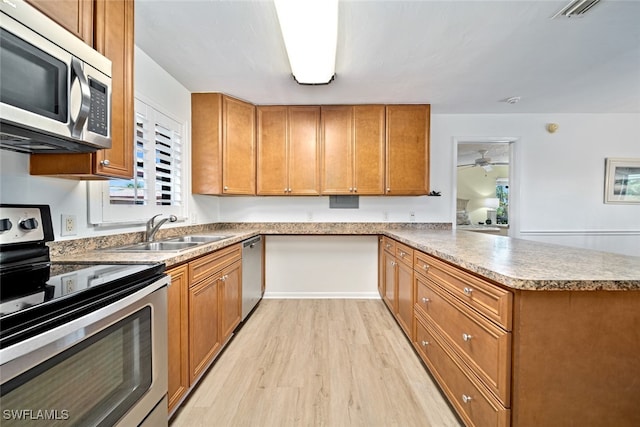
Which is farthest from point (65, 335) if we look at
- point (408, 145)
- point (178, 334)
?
point (408, 145)

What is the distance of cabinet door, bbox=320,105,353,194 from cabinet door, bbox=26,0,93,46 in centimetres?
219

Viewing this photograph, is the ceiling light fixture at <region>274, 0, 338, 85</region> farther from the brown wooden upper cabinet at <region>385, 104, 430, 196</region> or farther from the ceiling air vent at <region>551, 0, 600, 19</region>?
the ceiling air vent at <region>551, 0, 600, 19</region>

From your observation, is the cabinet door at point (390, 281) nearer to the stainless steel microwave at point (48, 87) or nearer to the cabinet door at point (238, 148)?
the cabinet door at point (238, 148)

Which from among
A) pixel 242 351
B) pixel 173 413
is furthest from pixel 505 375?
pixel 242 351

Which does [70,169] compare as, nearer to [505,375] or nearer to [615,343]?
[505,375]

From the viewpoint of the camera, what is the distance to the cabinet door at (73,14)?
97 centimetres

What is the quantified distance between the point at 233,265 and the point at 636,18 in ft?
10.6

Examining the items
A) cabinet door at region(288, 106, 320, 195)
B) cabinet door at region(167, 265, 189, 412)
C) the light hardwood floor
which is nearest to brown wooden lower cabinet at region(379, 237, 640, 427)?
the light hardwood floor

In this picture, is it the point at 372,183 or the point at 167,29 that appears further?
the point at 372,183

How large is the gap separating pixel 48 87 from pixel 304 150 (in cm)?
231

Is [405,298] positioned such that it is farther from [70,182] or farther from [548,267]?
[70,182]

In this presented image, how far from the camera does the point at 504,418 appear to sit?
1.02 m

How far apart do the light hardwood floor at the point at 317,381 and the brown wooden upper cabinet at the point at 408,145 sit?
1592 mm

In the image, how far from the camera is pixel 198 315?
1654 millimetres
